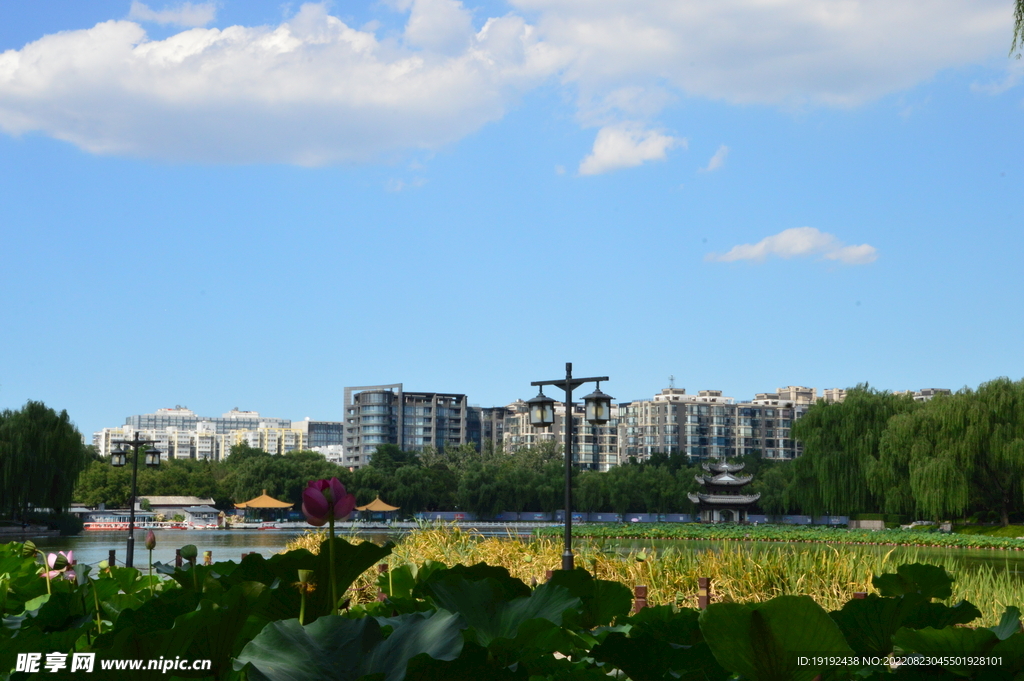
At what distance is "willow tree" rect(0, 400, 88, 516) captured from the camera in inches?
1177

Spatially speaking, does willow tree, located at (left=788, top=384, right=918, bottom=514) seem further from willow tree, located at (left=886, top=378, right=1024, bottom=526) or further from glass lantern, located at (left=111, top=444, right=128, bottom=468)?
glass lantern, located at (left=111, top=444, right=128, bottom=468)

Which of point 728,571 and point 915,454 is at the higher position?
point 915,454

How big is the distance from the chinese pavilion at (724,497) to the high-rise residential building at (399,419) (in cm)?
4642

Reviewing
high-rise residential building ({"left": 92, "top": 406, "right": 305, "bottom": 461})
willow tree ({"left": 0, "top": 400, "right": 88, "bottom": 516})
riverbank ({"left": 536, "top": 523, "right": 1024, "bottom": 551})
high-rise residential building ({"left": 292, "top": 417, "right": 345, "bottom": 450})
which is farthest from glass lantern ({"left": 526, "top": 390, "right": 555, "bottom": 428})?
high-rise residential building ({"left": 292, "top": 417, "right": 345, "bottom": 450})

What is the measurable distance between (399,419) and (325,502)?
93045 mm

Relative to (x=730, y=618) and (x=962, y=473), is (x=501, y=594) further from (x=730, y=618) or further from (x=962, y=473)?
(x=962, y=473)

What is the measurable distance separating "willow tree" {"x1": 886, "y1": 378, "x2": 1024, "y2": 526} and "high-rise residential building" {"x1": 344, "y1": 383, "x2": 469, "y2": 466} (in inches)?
2630

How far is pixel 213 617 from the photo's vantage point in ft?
3.18

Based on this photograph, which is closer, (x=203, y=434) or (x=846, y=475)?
(x=846, y=475)

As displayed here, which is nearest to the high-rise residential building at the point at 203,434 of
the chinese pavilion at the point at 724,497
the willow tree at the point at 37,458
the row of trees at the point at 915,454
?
the chinese pavilion at the point at 724,497

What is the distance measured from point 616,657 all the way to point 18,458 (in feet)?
110

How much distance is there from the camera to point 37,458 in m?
30.5

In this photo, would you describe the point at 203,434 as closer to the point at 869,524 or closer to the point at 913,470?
the point at 869,524

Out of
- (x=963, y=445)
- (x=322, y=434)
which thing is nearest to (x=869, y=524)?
(x=963, y=445)
